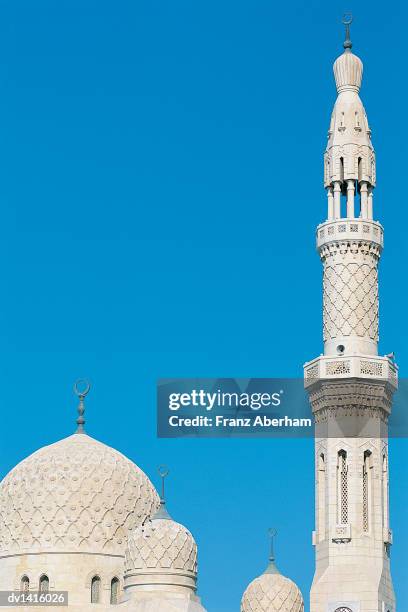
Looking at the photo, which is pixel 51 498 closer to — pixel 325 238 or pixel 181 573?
pixel 181 573

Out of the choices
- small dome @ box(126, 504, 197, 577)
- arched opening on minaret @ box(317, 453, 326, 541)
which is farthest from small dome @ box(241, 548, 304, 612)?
arched opening on minaret @ box(317, 453, 326, 541)

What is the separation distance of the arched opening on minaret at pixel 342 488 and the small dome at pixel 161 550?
16.7 feet

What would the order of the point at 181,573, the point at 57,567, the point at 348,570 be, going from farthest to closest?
the point at 57,567, the point at 181,573, the point at 348,570

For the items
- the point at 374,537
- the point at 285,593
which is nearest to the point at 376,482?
the point at 374,537

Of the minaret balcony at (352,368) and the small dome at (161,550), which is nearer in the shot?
the minaret balcony at (352,368)

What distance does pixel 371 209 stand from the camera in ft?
167

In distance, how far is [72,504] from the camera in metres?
55.7

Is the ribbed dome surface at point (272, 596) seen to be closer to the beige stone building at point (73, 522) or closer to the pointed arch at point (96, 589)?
the beige stone building at point (73, 522)

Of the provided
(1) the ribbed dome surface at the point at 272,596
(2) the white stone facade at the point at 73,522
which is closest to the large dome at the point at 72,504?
(2) the white stone facade at the point at 73,522

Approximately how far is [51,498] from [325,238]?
37.4 feet

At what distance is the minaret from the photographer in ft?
157

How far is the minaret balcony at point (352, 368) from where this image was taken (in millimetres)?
48594

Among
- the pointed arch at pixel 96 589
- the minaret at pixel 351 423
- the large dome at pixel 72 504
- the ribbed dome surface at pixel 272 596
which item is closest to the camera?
the minaret at pixel 351 423

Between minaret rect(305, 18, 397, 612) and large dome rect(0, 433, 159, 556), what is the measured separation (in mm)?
8353
